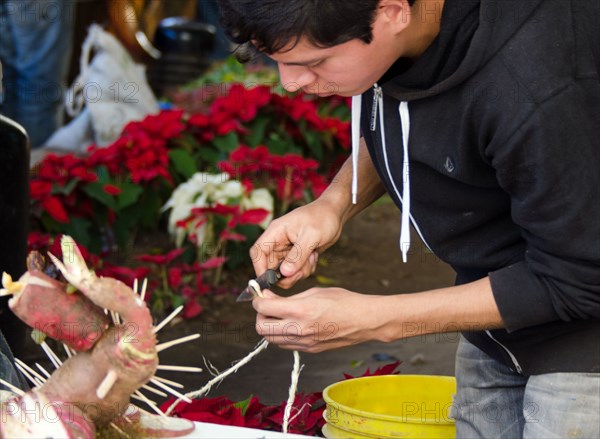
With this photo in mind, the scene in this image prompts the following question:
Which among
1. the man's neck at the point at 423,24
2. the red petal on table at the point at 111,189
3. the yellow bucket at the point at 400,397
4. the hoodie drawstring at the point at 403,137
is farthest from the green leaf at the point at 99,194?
the man's neck at the point at 423,24

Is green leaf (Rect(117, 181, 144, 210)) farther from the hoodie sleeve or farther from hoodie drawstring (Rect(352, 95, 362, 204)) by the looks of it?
the hoodie sleeve

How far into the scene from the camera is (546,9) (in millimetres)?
1553

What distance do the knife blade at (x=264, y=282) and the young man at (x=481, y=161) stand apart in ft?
0.13

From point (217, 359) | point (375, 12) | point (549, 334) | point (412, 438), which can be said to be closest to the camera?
point (375, 12)

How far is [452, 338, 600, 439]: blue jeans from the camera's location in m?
1.73

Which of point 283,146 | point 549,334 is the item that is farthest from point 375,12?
point 283,146

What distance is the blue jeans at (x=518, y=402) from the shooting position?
173 cm

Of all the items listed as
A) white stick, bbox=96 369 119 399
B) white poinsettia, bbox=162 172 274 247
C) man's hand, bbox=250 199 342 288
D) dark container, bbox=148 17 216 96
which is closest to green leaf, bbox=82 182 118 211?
white poinsettia, bbox=162 172 274 247

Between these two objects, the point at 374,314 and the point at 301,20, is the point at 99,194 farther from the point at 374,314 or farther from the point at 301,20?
the point at 301,20

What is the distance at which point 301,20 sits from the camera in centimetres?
147

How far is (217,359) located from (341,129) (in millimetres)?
2030

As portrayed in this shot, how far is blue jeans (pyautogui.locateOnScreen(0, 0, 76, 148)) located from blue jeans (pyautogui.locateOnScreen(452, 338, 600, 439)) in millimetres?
4887

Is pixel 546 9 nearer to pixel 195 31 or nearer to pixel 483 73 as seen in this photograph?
pixel 483 73

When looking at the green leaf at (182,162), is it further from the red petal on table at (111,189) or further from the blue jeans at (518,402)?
the blue jeans at (518,402)
